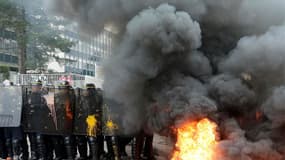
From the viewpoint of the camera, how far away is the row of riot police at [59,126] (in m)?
8.40

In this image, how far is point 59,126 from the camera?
8484mm

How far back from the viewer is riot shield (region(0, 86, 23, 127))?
8602 mm

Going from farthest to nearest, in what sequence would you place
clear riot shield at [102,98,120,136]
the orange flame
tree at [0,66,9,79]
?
tree at [0,66,9,79] < clear riot shield at [102,98,120,136] < the orange flame

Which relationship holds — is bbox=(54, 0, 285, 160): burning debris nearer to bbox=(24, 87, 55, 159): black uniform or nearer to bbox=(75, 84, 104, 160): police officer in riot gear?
bbox=(75, 84, 104, 160): police officer in riot gear

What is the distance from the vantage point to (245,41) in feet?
22.3

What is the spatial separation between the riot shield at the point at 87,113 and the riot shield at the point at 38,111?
1.87 ft

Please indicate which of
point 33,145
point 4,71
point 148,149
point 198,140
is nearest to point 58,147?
point 33,145

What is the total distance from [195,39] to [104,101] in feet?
8.75

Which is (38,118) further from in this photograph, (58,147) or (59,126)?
(58,147)

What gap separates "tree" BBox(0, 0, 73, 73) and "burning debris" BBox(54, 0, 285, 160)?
5.45 metres

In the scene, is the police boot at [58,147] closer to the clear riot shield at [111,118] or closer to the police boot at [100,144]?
the police boot at [100,144]

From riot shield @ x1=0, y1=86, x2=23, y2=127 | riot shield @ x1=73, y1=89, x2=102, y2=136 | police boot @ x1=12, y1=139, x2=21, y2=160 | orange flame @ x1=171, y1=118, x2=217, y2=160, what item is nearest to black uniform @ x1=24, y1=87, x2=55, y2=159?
riot shield @ x1=0, y1=86, x2=23, y2=127

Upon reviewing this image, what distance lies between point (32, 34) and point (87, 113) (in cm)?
808

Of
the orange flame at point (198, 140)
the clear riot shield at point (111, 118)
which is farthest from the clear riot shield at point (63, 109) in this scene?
the orange flame at point (198, 140)
